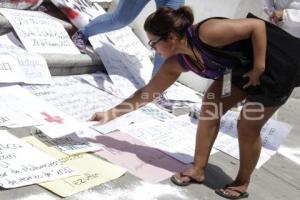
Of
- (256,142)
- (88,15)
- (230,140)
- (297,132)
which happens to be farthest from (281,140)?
(88,15)

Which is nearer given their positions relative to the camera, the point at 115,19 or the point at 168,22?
the point at 168,22

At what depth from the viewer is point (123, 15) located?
4598mm

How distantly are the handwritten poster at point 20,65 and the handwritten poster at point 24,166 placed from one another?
3.09 ft

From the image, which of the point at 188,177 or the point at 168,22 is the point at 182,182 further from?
the point at 168,22

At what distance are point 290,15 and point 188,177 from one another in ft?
6.82

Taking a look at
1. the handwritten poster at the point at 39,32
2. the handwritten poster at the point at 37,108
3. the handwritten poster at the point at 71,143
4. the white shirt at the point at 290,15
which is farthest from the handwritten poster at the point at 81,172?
the white shirt at the point at 290,15

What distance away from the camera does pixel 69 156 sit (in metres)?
3.08

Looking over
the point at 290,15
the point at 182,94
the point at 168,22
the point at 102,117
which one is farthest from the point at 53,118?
the point at 290,15

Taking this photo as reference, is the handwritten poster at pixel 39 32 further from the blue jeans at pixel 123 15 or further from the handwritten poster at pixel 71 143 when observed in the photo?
the handwritten poster at pixel 71 143

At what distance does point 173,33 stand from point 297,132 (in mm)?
Answer: 2572

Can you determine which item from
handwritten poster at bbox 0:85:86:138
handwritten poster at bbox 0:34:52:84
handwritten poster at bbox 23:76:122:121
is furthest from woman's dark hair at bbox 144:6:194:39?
handwritten poster at bbox 0:34:52:84

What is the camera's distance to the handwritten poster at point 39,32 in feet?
14.6

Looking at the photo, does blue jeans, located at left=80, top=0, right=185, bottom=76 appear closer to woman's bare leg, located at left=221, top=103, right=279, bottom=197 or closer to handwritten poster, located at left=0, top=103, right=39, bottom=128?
handwritten poster, located at left=0, top=103, right=39, bottom=128

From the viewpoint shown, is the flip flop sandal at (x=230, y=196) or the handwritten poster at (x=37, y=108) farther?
the handwritten poster at (x=37, y=108)
